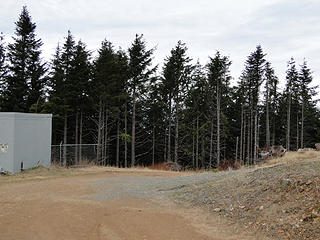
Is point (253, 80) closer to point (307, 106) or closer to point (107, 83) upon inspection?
point (307, 106)

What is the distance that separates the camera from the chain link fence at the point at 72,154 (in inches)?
736

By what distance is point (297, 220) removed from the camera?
567 cm

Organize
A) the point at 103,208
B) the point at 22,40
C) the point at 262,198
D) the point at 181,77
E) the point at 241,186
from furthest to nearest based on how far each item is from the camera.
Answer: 1. the point at 181,77
2. the point at 22,40
3. the point at 241,186
4. the point at 103,208
5. the point at 262,198

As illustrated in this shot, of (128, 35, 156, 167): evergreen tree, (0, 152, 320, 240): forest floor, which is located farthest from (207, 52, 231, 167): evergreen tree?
(0, 152, 320, 240): forest floor

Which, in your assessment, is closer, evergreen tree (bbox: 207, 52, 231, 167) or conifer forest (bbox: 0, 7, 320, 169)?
conifer forest (bbox: 0, 7, 320, 169)

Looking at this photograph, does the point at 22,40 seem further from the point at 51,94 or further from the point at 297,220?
the point at 297,220

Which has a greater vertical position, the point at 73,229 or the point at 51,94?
the point at 51,94

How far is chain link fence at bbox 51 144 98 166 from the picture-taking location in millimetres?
18703

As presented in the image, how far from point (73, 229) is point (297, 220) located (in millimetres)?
4140

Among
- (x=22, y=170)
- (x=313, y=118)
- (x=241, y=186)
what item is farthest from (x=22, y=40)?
(x=313, y=118)

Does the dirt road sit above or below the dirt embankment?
below

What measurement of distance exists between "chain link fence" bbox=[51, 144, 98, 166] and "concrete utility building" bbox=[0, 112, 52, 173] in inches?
51.8

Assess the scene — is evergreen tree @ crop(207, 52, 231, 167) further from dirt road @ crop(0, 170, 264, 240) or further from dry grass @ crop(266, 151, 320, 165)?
dirt road @ crop(0, 170, 264, 240)

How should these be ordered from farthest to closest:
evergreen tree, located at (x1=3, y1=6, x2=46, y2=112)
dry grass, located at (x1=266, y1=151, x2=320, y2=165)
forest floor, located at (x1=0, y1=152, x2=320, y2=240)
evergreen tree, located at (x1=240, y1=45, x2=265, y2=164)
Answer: evergreen tree, located at (x1=240, y1=45, x2=265, y2=164), evergreen tree, located at (x1=3, y1=6, x2=46, y2=112), dry grass, located at (x1=266, y1=151, x2=320, y2=165), forest floor, located at (x1=0, y1=152, x2=320, y2=240)
